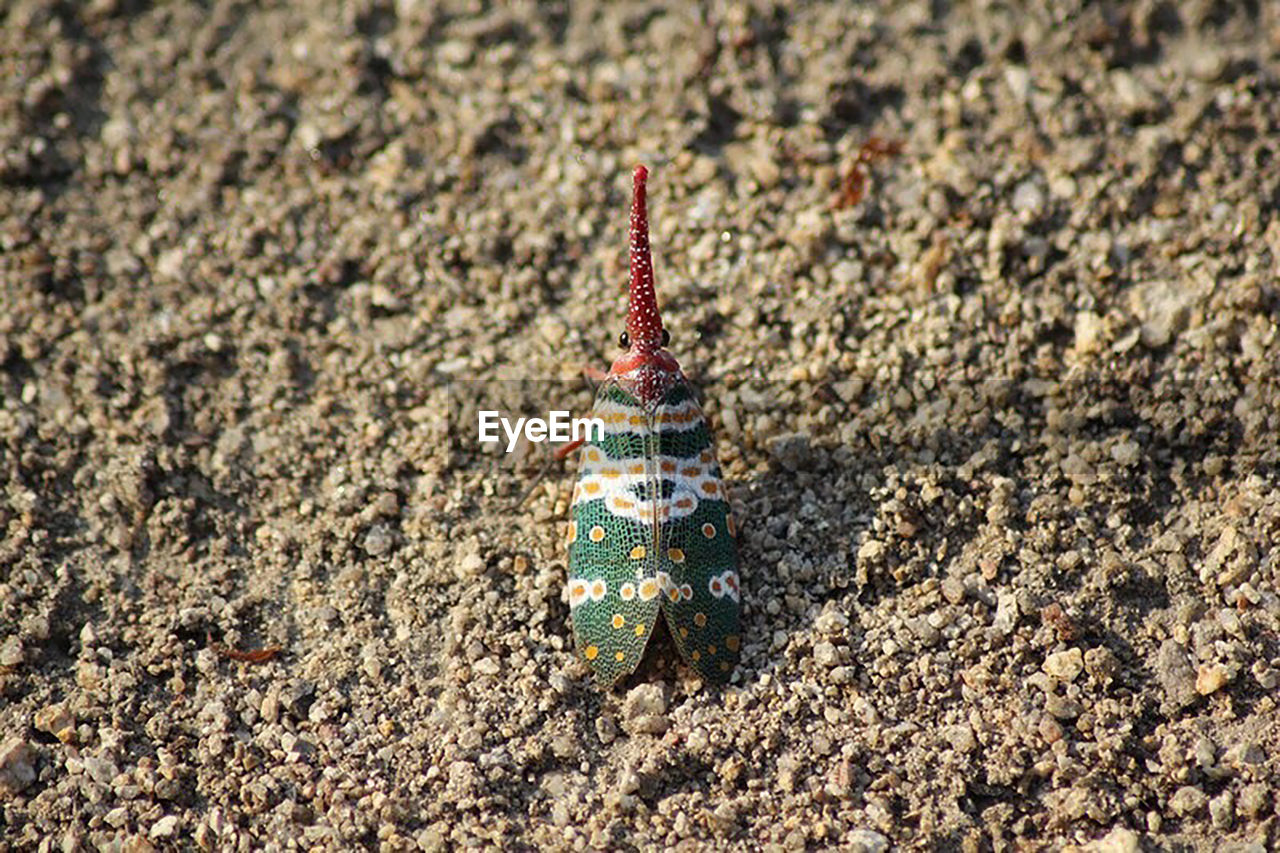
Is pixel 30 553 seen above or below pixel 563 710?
above

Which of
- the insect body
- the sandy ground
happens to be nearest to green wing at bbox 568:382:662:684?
the insect body

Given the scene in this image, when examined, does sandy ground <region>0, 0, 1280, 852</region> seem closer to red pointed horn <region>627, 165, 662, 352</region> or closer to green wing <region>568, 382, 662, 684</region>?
green wing <region>568, 382, 662, 684</region>

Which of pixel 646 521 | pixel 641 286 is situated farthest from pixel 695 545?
pixel 641 286

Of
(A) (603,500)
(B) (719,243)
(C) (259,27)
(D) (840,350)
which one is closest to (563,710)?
(A) (603,500)

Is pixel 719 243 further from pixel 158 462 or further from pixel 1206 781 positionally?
pixel 1206 781

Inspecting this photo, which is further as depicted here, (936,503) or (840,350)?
(840,350)

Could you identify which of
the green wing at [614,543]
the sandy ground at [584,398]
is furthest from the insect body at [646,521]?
the sandy ground at [584,398]

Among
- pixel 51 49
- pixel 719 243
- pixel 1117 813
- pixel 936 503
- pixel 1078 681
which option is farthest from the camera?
pixel 51 49
